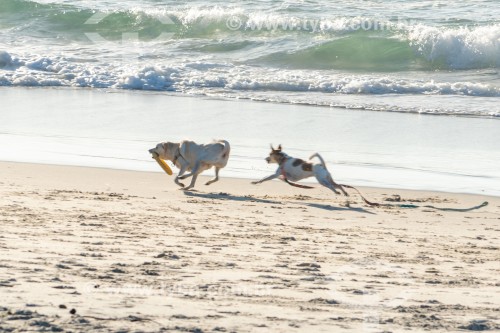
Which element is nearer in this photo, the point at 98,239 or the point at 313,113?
the point at 98,239

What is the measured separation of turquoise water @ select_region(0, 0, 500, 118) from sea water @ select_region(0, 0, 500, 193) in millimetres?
43

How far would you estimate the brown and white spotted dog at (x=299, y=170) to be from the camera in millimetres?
9891

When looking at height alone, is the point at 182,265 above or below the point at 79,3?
below

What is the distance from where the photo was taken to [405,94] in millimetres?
19203

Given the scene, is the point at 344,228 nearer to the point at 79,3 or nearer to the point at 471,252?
the point at 471,252

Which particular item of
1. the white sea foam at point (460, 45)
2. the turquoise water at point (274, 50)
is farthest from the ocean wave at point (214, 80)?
the white sea foam at point (460, 45)

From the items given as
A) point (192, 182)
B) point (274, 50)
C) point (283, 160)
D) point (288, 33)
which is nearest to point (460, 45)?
point (274, 50)

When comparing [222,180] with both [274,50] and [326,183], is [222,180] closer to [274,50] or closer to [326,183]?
[326,183]

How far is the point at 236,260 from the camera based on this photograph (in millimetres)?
6441

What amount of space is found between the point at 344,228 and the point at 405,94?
1140cm

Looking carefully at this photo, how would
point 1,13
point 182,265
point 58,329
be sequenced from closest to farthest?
point 58,329, point 182,265, point 1,13

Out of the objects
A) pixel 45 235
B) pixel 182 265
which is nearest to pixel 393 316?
pixel 182 265

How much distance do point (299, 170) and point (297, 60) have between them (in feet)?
44.4

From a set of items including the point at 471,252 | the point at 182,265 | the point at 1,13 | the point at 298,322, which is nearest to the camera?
the point at 298,322
